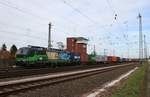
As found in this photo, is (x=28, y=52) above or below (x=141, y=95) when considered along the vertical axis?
above

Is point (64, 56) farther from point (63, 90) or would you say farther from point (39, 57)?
point (63, 90)

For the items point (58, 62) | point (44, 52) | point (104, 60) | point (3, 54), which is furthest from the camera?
point (104, 60)

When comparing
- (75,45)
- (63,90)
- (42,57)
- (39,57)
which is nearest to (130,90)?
(63,90)

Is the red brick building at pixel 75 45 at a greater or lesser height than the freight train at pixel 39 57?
greater

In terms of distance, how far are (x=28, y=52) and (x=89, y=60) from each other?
3284 centimetres

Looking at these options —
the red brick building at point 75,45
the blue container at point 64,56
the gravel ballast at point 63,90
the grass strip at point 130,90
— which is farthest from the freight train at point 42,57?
the grass strip at point 130,90

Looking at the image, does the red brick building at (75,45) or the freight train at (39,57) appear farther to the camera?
the red brick building at (75,45)

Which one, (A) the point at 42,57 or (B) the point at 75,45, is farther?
(B) the point at 75,45

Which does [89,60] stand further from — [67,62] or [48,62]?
[48,62]

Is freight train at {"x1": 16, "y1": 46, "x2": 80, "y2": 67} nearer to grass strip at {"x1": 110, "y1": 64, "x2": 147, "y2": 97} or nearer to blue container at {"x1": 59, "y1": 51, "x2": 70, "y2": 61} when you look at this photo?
blue container at {"x1": 59, "y1": 51, "x2": 70, "y2": 61}

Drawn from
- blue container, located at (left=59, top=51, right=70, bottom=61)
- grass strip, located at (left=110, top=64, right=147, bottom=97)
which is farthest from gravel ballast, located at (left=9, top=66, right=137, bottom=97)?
blue container, located at (left=59, top=51, right=70, bottom=61)

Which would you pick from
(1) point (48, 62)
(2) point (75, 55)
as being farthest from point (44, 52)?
(2) point (75, 55)

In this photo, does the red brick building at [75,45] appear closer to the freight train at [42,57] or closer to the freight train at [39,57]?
the freight train at [42,57]

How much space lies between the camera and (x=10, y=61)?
165 feet
